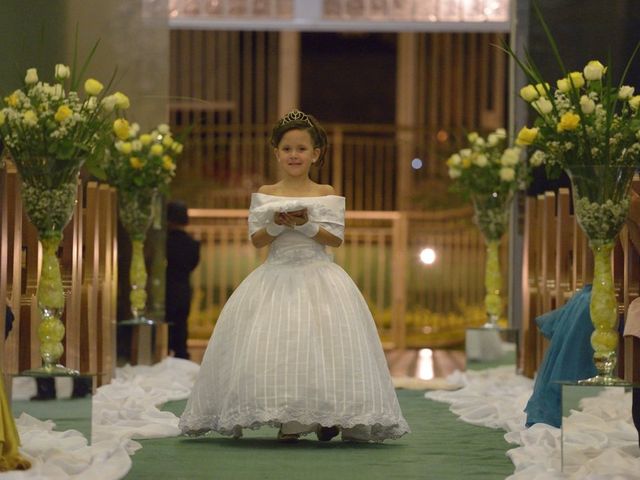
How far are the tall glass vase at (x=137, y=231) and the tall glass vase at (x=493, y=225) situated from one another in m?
2.05

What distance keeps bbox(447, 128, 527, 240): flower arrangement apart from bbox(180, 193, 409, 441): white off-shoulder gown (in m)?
3.84

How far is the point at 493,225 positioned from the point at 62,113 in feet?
16.3

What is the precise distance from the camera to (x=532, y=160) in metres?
9.03

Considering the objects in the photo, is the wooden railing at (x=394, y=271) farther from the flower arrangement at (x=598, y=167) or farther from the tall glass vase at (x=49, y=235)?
the flower arrangement at (x=598, y=167)

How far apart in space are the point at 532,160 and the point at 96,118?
422cm

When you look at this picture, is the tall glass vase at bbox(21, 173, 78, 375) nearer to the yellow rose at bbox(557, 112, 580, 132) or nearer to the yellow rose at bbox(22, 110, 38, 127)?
the yellow rose at bbox(22, 110, 38, 127)

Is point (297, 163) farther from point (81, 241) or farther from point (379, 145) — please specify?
point (379, 145)

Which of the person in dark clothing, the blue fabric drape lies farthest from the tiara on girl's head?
the person in dark clothing

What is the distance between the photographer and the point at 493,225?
383 inches

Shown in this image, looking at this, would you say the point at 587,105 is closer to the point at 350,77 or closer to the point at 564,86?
the point at 564,86

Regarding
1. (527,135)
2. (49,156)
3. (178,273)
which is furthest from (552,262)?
(49,156)

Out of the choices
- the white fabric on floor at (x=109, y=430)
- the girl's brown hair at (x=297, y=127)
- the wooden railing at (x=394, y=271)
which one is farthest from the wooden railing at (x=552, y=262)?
the wooden railing at (x=394, y=271)

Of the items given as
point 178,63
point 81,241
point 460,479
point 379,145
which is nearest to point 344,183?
point 379,145

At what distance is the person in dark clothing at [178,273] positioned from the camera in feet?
34.4
